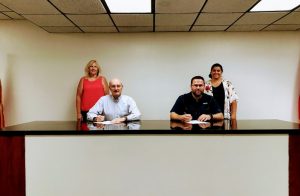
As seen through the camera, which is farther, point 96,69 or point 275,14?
point 96,69

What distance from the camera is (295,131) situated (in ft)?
7.11

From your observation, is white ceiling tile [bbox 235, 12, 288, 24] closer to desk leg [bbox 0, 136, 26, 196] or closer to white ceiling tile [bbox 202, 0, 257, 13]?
white ceiling tile [bbox 202, 0, 257, 13]

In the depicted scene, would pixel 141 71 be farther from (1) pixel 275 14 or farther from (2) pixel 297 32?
(2) pixel 297 32

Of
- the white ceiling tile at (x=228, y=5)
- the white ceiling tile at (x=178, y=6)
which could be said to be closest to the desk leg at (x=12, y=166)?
the white ceiling tile at (x=178, y=6)

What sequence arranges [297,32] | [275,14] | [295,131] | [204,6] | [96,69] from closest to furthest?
[295,131] < [204,6] < [275,14] < [96,69] < [297,32]

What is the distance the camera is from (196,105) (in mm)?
3217

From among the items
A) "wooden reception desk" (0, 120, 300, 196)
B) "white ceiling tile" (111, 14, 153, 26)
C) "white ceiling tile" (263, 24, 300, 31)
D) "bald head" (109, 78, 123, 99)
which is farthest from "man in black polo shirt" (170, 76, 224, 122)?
"white ceiling tile" (263, 24, 300, 31)

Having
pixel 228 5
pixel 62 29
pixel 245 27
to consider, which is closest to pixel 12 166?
pixel 228 5

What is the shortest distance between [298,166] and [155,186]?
1.03 meters

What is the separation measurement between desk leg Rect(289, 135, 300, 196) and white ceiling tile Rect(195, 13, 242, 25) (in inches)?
86.4

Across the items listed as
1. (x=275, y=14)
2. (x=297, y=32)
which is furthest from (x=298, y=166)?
(x=297, y=32)

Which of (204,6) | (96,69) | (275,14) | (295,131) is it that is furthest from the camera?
(96,69)

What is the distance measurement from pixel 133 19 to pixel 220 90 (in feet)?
4.97

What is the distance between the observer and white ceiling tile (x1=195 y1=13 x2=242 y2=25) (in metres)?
3.94
